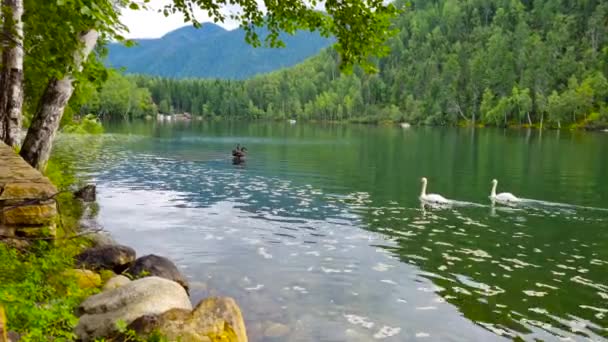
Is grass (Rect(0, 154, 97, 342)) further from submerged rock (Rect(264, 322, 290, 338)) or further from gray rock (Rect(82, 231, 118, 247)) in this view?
gray rock (Rect(82, 231, 118, 247))

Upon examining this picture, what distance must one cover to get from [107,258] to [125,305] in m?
5.16

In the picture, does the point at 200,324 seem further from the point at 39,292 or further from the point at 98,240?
the point at 98,240

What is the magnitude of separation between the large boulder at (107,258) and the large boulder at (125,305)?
3.59 metres

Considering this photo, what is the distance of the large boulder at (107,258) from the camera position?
14406 mm

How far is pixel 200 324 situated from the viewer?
9.12 metres

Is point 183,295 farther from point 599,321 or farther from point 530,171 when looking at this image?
point 530,171

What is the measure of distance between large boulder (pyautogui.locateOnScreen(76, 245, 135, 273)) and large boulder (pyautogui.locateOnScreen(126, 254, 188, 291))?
44cm

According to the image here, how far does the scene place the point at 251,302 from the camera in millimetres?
14938

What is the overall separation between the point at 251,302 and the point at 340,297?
9.13 feet

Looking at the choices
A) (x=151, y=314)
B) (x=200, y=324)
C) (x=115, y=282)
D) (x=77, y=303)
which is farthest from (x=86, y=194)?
(x=200, y=324)

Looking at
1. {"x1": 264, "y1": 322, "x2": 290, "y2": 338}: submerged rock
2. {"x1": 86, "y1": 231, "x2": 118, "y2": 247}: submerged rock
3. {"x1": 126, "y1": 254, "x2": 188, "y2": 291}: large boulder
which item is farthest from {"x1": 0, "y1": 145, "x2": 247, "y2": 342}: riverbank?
{"x1": 86, "y1": 231, "x2": 118, "y2": 247}: submerged rock

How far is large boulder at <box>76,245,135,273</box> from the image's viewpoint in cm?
1441

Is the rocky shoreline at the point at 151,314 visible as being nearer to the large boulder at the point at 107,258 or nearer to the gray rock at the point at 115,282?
the gray rock at the point at 115,282

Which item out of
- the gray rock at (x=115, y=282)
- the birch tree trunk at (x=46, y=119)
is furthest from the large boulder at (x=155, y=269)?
the birch tree trunk at (x=46, y=119)
